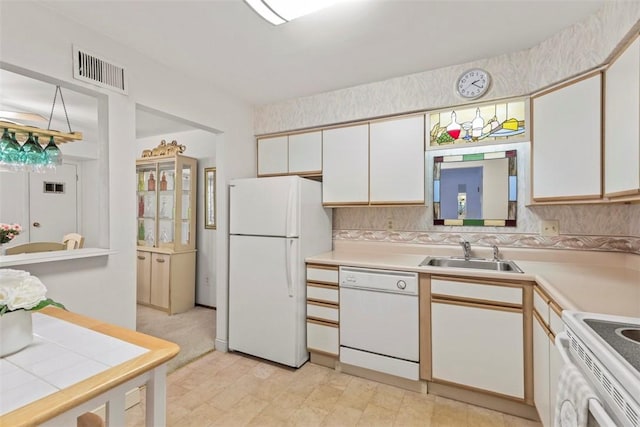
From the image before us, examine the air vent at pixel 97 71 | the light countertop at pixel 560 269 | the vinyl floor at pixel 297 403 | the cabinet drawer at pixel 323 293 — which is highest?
the air vent at pixel 97 71

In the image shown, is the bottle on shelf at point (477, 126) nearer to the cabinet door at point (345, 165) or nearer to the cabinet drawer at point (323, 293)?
the cabinet door at point (345, 165)

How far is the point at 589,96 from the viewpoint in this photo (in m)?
1.72

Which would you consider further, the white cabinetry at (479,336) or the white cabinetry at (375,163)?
the white cabinetry at (375,163)

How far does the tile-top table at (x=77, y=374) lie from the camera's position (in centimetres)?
70

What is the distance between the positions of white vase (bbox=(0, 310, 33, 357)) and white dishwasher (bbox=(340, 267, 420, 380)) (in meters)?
1.82

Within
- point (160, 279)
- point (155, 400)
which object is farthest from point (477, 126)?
point (160, 279)

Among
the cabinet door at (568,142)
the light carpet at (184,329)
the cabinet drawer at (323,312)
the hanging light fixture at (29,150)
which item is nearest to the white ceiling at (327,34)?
the cabinet door at (568,142)

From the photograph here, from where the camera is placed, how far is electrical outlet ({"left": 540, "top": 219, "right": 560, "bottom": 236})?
221 cm

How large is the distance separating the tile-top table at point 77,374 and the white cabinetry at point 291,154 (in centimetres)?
209

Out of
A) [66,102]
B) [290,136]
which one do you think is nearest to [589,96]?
[290,136]

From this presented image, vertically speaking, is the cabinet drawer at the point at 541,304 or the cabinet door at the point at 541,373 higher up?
the cabinet drawer at the point at 541,304

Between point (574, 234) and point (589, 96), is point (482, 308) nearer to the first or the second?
point (574, 234)

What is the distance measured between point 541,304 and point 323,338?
154 cm

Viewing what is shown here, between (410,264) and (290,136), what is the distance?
169 cm
